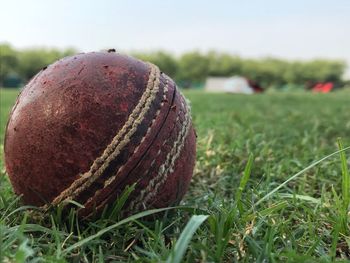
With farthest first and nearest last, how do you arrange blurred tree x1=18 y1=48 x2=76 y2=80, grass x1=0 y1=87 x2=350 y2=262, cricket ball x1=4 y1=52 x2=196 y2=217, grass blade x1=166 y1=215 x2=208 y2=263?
blurred tree x1=18 y1=48 x2=76 y2=80
cricket ball x1=4 y1=52 x2=196 y2=217
grass x1=0 y1=87 x2=350 y2=262
grass blade x1=166 y1=215 x2=208 y2=263

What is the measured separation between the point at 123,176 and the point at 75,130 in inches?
10.9

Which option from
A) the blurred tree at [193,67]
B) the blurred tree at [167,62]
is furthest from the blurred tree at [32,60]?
the blurred tree at [193,67]

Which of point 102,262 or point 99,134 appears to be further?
point 99,134

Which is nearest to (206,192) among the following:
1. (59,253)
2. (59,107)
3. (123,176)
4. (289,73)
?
(123,176)

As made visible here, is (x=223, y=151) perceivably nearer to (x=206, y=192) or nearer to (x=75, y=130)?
(x=206, y=192)

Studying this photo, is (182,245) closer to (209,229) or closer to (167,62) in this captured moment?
(209,229)

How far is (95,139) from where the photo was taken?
190cm

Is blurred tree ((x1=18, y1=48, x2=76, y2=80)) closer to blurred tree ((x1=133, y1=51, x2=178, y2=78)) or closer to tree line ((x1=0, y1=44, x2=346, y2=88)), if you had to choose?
tree line ((x1=0, y1=44, x2=346, y2=88))

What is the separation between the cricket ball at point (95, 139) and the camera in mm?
1903

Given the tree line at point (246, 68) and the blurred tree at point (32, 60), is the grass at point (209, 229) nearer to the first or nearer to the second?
the blurred tree at point (32, 60)

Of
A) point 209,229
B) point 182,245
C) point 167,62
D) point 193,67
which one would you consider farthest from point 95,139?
point 193,67

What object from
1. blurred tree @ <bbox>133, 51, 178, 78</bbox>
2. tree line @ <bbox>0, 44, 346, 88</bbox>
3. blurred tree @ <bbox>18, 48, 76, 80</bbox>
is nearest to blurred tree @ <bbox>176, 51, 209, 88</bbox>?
tree line @ <bbox>0, 44, 346, 88</bbox>

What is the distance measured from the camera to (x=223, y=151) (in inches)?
134

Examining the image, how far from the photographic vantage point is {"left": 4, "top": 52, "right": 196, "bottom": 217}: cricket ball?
1903mm
